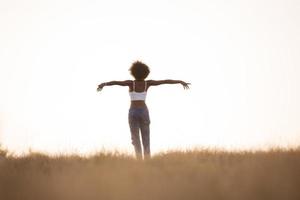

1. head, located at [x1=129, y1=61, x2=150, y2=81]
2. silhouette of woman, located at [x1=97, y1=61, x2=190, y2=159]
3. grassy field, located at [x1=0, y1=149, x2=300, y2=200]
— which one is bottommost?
grassy field, located at [x1=0, y1=149, x2=300, y2=200]

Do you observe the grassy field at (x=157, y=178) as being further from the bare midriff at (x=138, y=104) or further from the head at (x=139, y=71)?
the head at (x=139, y=71)

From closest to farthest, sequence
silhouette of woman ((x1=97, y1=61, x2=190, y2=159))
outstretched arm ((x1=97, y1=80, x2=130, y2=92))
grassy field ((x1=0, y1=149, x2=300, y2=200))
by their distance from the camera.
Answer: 1. grassy field ((x1=0, y1=149, x2=300, y2=200))
2. silhouette of woman ((x1=97, y1=61, x2=190, y2=159))
3. outstretched arm ((x1=97, y1=80, x2=130, y2=92))

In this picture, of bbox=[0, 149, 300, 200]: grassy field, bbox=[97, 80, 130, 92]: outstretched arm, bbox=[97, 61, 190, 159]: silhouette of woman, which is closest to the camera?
bbox=[0, 149, 300, 200]: grassy field

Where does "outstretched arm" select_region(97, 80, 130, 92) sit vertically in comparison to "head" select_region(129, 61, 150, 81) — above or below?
below

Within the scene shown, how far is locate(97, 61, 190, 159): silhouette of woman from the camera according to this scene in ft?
42.0

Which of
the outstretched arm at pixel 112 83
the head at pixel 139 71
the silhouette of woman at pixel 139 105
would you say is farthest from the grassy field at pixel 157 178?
the head at pixel 139 71

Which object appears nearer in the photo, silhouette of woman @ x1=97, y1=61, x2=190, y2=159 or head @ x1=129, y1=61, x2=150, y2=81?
silhouette of woman @ x1=97, y1=61, x2=190, y2=159

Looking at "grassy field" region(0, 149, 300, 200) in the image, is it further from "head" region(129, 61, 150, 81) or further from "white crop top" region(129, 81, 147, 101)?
"head" region(129, 61, 150, 81)

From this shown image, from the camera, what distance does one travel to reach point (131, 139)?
42.3 feet

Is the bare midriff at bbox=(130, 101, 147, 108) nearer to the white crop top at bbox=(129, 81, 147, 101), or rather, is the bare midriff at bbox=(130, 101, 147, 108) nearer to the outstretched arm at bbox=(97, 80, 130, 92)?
the white crop top at bbox=(129, 81, 147, 101)

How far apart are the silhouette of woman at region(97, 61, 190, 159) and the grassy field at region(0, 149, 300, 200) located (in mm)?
1048

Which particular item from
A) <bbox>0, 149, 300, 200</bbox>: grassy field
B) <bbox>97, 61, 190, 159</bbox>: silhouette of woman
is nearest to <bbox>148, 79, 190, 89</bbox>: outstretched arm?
<bbox>97, 61, 190, 159</bbox>: silhouette of woman

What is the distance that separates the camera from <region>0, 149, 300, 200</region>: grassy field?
7.48 meters

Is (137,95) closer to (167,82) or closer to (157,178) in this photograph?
(167,82)
